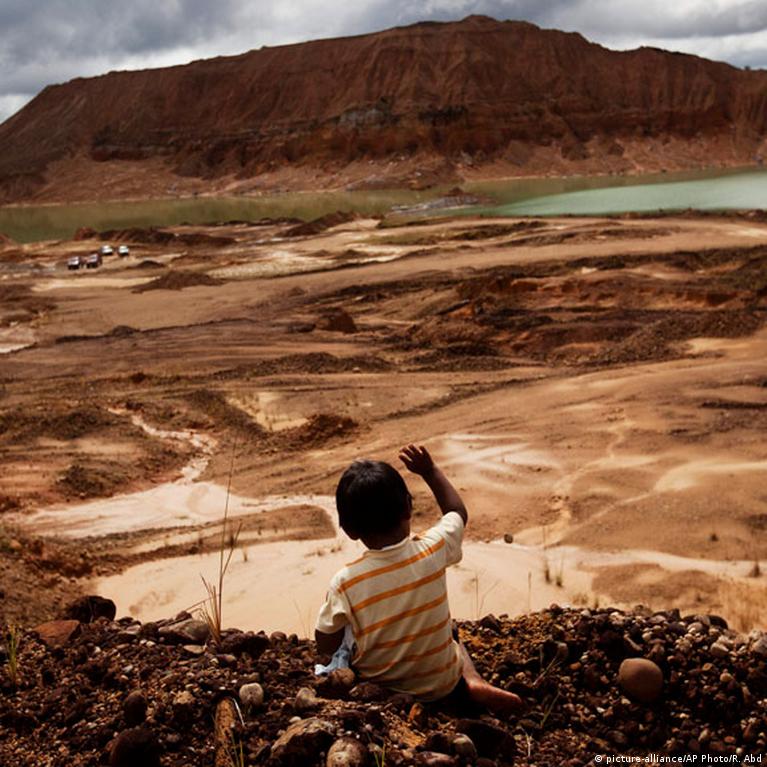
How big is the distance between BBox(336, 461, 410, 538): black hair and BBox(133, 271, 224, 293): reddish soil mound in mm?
25334

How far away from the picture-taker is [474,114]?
290ft

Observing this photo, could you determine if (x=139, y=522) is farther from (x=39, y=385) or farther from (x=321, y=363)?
(x=39, y=385)

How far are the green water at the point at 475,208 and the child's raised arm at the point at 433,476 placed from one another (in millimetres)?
42192

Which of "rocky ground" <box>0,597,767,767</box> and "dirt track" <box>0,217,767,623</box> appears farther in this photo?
"dirt track" <box>0,217,767,623</box>

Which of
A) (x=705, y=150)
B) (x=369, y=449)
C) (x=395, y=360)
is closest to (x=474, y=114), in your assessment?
(x=705, y=150)

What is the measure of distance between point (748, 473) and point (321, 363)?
27.4ft

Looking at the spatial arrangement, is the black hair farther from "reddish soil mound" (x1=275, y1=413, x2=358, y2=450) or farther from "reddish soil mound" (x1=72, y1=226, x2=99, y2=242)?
"reddish soil mound" (x1=72, y1=226, x2=99, y2=242)

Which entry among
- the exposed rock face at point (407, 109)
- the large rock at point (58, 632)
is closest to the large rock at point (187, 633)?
the large rock at point (58, 632)

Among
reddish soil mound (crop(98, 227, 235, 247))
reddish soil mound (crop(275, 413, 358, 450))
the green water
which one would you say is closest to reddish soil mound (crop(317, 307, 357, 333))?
reddish soil mound (crop(275, 413, 358, 450))

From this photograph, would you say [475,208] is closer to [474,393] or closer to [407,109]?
[407,109]

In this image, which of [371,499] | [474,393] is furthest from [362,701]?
[474,393]

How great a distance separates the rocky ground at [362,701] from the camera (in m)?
2.72

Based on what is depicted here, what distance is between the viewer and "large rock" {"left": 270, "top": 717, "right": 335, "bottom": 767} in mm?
2594

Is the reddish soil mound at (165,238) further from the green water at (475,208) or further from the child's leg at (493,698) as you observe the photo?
the child's leg at (493,698)
